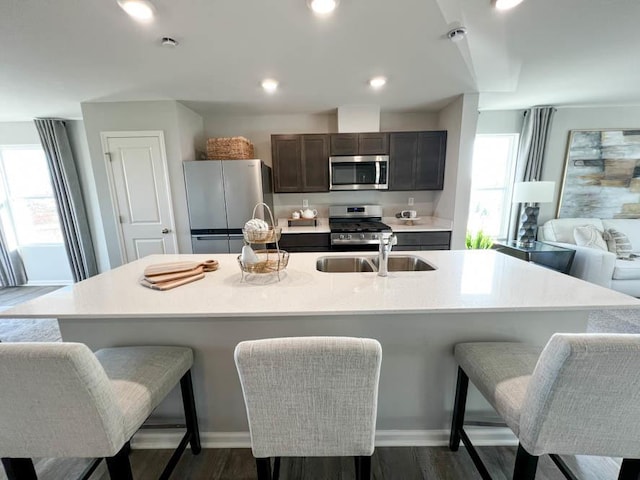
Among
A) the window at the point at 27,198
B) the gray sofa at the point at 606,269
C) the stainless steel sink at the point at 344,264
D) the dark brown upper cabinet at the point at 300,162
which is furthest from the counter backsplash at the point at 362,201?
the window at the point at 27,198

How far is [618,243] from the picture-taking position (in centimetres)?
321

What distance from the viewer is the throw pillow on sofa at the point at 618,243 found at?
10.4 ft

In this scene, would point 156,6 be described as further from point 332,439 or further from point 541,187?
point 541,187

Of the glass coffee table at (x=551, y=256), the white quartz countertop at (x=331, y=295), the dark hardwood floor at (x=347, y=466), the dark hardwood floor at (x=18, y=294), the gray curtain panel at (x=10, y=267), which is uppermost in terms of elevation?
the white quartz countertop at (x=331, y=295)

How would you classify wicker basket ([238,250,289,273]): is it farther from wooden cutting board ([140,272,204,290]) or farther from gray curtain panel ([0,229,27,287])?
gray curtain panel ([0,229,27,287])

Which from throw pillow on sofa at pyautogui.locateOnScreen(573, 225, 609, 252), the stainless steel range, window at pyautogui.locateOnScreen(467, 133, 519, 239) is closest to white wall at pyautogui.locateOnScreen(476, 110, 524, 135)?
window at pyautogui.locateOnScreen(467, 133, 519, 239)

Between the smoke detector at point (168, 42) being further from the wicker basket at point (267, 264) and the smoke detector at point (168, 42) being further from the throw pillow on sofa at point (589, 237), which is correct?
the throw pillow on sofa at point (589, 237)

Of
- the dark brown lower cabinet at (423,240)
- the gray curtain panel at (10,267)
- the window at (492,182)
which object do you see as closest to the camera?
the dark brown lower cabinet at (423,240)

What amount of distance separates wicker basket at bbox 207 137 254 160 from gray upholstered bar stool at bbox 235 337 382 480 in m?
2.83

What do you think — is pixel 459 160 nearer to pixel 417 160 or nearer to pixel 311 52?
pixel 417 160

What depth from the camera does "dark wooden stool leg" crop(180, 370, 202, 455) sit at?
120 cm

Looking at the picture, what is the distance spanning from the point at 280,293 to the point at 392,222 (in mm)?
2805

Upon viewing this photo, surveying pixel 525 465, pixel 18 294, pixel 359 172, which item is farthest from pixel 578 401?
pixel 18 294

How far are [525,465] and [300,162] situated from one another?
10.5 ft
